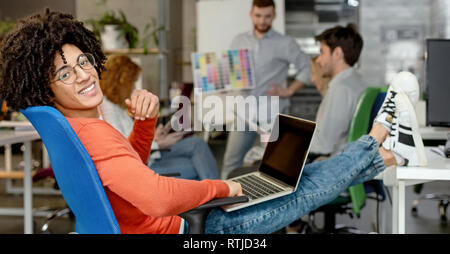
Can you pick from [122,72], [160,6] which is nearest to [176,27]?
[160,6]

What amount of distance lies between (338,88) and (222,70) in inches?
50.7

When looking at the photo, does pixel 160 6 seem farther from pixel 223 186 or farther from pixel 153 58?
pixel 223 186

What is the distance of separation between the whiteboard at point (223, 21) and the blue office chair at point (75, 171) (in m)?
3.22

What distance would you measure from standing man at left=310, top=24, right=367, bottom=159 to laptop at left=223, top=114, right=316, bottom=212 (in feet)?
1.85

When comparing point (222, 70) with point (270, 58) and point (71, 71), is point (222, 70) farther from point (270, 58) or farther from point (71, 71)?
point (71, 71)

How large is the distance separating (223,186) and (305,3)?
5.73 m

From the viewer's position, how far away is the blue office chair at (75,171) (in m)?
1.05

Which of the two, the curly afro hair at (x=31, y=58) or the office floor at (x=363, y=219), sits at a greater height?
the curly afro hair at (x=31, y=58)

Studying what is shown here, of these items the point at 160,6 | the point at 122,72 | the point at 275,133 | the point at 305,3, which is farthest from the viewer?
the point at 305,3

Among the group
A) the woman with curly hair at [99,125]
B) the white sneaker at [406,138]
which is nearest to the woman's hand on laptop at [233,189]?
the woman with curly hair at [99,125]

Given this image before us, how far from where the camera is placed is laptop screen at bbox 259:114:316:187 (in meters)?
1.49

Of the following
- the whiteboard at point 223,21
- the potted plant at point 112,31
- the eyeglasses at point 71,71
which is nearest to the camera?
the eyeglasses at point 71,71

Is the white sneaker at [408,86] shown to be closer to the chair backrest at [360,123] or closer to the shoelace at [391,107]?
the shoelace at [391,107]
